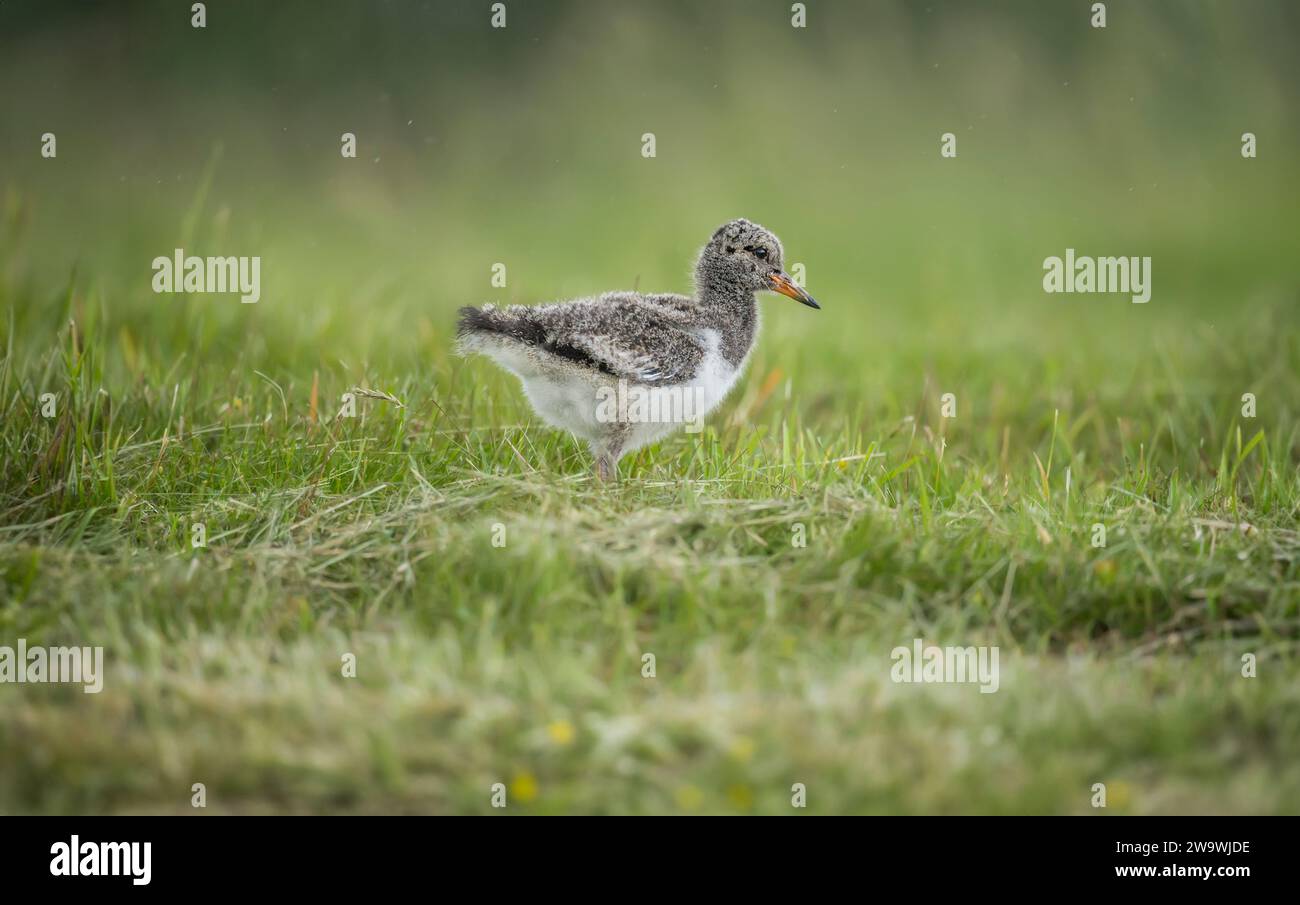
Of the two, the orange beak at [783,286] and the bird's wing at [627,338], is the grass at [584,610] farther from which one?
the orange beak at [783,286]

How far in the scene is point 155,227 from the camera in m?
10.9

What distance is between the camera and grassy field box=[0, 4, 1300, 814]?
12.6 feet

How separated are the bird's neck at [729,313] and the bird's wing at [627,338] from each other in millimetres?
267

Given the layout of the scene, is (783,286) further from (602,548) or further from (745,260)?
(602,548)

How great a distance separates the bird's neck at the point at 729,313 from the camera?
6.00 meters

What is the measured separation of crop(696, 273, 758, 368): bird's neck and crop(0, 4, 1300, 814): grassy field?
1.39 feet

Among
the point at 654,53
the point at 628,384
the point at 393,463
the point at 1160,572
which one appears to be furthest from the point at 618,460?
the point at 654,53

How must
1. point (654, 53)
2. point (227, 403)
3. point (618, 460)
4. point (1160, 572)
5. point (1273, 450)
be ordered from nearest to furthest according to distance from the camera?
point (1160, 572)
point (618, 460)
point (227, 403)
point (1273, 450)
point (654, 53)

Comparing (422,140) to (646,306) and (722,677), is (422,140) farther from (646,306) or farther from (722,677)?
(722,677)

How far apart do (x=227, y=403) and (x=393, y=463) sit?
1154 millimetres

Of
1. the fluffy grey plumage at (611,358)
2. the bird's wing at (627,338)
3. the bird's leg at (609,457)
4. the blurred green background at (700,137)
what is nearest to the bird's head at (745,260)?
the fluffy grey plumage at (611,358)

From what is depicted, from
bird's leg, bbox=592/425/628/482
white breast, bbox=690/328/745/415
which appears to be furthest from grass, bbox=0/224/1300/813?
white breast, bbox=690/328/745/415

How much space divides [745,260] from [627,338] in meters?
0.90

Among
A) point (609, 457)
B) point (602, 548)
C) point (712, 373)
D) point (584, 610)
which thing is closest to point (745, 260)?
point (712, 373)
